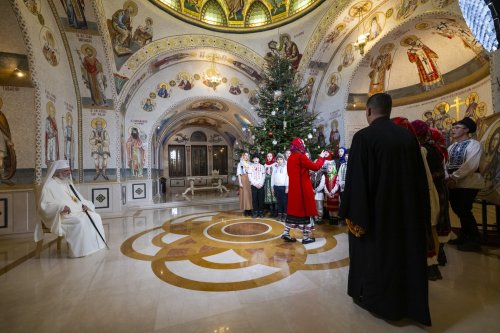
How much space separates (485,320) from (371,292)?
1042 mm

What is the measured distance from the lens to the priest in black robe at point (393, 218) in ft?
6.28

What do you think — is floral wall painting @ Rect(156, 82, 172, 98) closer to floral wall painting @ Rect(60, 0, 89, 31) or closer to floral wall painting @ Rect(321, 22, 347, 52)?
floral wall painting @ Rect(60, 0, 89, 31)

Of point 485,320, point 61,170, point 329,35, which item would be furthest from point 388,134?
point 329,35

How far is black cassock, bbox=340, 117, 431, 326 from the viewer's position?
6.28ft

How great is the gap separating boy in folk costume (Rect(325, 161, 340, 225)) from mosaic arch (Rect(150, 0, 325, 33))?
771 centimetres

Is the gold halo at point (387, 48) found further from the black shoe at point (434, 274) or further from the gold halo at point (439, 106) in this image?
the black shoe at point (434, 274)

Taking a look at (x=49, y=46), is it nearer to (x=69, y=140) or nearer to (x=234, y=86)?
(x=69, y=140)

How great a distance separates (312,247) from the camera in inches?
164

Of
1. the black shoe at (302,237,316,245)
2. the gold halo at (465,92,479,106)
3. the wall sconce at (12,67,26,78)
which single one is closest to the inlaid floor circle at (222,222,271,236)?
the black shoe at (302,237,316,245)

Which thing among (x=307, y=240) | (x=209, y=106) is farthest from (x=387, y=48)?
(x=209, y=106)

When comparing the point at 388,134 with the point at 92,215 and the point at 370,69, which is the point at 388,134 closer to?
the point at 92,215

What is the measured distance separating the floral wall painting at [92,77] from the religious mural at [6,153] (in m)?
2.85

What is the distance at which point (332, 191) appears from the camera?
224 inches

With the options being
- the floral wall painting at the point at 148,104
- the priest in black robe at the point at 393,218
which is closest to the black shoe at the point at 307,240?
the priest in black robe at the point at 393,218
